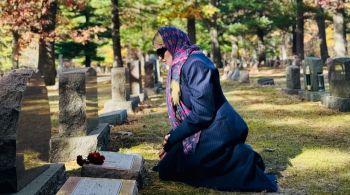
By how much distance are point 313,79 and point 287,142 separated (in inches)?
270

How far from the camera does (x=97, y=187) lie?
4.30 meters

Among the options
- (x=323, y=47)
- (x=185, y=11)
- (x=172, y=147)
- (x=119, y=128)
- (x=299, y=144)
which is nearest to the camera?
(x=172, y=147)

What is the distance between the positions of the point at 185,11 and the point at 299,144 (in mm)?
20025

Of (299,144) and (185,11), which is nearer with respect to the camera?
(299,144)

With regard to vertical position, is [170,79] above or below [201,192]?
above

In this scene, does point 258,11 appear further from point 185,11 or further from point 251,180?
point 251,180

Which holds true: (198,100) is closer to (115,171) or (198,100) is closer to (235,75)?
(115,171)

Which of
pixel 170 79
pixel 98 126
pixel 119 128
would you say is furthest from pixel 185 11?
pixel 170 79

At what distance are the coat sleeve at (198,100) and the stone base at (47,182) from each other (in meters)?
1.25

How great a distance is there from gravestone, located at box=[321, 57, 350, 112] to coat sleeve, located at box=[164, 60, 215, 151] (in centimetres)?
714

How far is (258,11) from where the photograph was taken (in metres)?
39.8

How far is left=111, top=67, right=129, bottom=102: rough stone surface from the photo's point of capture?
43.9 feet

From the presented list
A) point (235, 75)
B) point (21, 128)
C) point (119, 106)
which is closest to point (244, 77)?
point (235, 75)

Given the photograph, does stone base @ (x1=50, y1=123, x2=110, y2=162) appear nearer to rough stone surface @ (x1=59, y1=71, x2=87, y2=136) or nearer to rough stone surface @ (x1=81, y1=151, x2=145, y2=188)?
rough stone surface @ (x1=59, y1=71, x2=87, y2=136)
